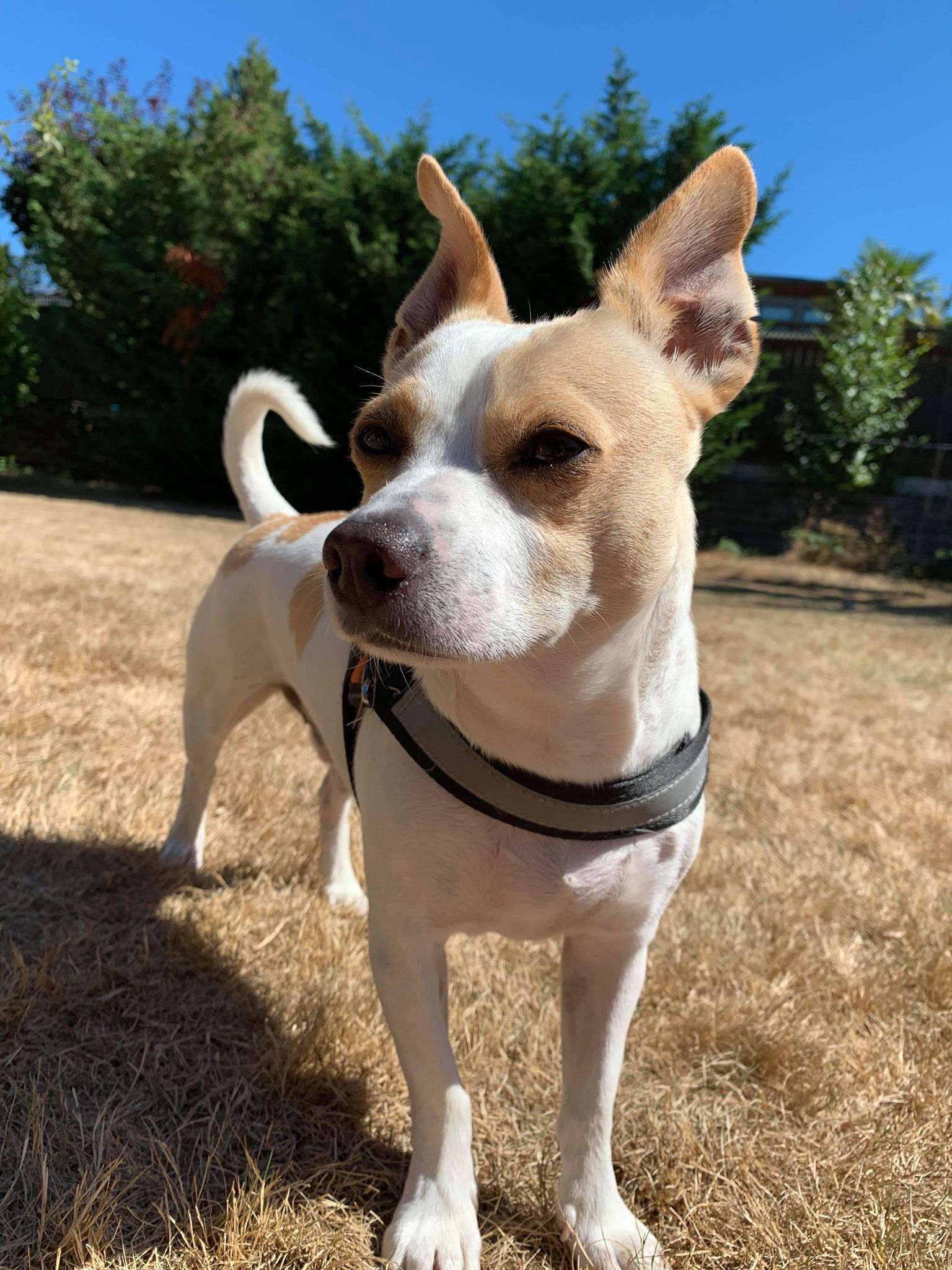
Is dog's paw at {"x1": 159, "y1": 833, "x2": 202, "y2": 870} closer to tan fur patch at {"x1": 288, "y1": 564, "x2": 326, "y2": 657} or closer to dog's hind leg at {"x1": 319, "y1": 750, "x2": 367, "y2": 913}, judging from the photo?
Answer: dog's hind leg at {"x1": 319, "y1": 750, "x2": 367, "y2": 913}

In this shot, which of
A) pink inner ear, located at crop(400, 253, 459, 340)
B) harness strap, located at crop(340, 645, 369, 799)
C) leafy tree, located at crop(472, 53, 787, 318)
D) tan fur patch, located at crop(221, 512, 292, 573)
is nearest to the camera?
harness strap, located at crop(340, 645, 369, 799)

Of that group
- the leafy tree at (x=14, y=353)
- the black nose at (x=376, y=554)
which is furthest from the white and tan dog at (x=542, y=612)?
the leafy tree at (x=14, y=353)

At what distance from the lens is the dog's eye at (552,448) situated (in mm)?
1411

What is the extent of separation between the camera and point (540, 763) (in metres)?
1.55

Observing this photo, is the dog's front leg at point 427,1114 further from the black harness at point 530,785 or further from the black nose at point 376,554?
the black nose at point 376,554

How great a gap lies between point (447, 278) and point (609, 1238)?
1.98 metres

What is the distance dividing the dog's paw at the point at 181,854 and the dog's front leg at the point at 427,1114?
52.0 inches

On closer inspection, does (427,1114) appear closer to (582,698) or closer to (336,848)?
(582,698)

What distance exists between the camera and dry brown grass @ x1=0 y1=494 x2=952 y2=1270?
5.20ft

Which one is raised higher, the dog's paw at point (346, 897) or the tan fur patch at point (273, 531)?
the tan fur patch at point (273, 531)

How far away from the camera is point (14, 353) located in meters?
17.1

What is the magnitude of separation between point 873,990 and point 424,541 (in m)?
1.97

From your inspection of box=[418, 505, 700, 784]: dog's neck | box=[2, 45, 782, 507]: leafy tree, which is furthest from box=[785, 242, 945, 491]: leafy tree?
box=[418, 505, 700, 784]: dog's neck

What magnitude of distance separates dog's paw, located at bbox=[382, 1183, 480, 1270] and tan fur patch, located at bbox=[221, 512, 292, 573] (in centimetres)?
176
